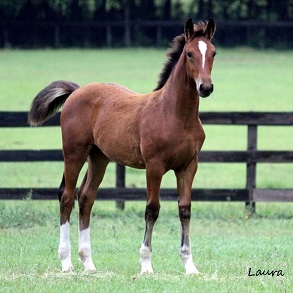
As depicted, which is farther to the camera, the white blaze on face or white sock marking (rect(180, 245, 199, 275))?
white sock marking (rect(180, 245, 199, 275))

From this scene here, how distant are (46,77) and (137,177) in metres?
16.3

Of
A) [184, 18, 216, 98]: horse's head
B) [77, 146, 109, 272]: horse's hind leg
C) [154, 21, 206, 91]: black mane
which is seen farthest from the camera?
[77, 146, 109, 272]: horse's hind leg

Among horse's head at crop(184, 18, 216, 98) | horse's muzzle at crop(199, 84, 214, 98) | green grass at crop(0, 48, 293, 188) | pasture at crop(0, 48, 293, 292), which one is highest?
horse's head at crop(184, 18, 216, 98)

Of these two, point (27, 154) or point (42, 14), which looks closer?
point (27, 154)

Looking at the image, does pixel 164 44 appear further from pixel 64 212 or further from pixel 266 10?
pixel 64 212

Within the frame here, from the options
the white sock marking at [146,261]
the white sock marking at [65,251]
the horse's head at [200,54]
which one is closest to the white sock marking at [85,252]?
the white sock marking at [65,251]

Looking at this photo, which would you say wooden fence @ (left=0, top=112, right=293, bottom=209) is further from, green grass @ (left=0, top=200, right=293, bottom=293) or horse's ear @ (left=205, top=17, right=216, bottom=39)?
horse's ear @ (left=205, top=17, right=216, bottom=39)

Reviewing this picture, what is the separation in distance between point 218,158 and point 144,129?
516 centimetres

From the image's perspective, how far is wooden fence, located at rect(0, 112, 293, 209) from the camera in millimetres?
13000

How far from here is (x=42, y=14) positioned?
1790 inches

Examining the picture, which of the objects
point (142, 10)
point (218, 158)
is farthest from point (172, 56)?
point (142, 10)

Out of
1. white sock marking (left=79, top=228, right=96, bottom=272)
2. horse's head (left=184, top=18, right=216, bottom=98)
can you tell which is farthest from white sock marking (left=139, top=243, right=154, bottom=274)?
horse's head (left=184, top=18, right=216, bottom=98)

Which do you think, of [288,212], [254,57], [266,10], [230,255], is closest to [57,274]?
[230,255]

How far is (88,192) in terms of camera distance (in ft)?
29.5
